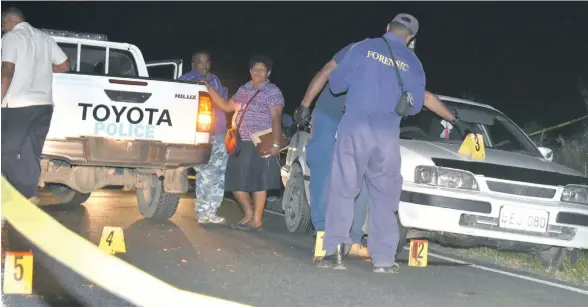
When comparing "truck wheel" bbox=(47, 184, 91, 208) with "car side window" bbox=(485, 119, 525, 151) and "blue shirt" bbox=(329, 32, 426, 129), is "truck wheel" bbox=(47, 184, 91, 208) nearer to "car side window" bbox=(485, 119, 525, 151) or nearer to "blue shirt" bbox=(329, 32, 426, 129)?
"car side window" bbox=(485, 119, 525, 151)

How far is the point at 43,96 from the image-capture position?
7.93 m

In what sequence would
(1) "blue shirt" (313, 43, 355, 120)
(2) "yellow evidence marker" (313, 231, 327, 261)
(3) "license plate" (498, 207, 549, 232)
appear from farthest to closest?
(1) "blue shirt" (313, 43, 355, 120) → (2) "yellow evidence marker" (313, 231, 327, 261) → (3) "license plate" (498, 207, 549, 232)

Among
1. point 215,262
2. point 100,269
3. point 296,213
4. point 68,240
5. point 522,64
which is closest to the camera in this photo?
point 100,269

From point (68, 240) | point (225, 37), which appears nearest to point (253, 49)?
point (225, 37)

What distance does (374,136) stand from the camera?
7.16 m

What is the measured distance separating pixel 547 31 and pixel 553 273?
1350 inches

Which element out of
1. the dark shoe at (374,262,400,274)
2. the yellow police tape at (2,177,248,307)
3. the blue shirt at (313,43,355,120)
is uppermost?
the blue shirt at (313,43,355,120)

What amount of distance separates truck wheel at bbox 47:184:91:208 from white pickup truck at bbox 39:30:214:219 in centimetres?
144

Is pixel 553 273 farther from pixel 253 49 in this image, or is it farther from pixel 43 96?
pixel 253 49

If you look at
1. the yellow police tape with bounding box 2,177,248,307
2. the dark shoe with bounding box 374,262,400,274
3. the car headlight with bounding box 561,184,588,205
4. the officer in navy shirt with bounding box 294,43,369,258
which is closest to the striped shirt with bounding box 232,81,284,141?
the officer in navy shirt with bounding box 294,43,369,258

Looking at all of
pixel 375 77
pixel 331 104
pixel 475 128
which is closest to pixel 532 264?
pixel 475 128

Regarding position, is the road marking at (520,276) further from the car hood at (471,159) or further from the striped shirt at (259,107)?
the striped shirt at (259,107)

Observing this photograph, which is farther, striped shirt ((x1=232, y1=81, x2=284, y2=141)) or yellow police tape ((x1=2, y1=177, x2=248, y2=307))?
striped shirt ((x1=232, y1=81, x2=284, y2=141))

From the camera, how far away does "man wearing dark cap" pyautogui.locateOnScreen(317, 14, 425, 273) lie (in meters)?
7.11
